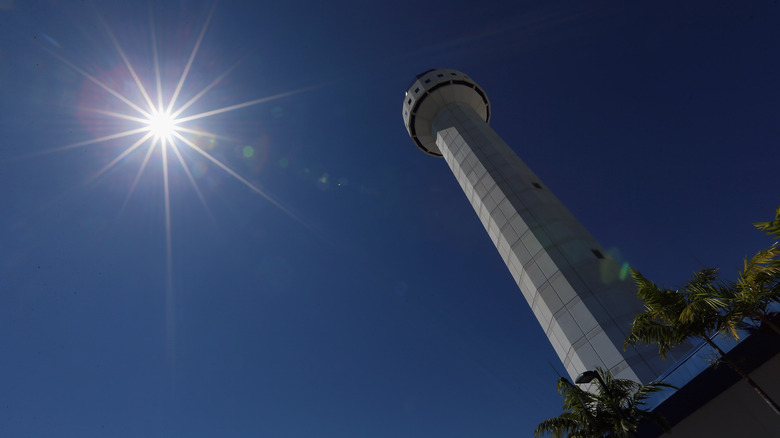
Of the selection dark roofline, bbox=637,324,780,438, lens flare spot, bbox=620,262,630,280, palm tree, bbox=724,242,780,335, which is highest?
lens flare spot, bbox=620,262,630,280

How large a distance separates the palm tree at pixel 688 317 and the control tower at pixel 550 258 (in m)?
5.61

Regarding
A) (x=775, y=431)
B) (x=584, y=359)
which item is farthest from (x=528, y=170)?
(x=775, y=431)

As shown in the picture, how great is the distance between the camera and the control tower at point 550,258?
17531 millimetres

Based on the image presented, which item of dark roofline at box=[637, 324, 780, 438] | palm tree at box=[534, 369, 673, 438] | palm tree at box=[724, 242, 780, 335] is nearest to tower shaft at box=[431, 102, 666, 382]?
dark roofline at box=[637, 324, 780, 438]

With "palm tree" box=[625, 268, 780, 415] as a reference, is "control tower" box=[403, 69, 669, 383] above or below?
above

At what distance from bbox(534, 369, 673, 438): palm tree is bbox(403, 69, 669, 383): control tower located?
16.0 feet

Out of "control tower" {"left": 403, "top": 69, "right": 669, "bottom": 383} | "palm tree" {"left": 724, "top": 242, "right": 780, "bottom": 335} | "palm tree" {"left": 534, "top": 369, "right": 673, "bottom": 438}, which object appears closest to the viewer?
"palm tree" {"left": 724, "top": 242, "right": 780, "bottom": 335}

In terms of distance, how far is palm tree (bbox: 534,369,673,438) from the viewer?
11.3 metres

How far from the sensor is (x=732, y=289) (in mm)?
10617

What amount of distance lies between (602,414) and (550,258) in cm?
1102

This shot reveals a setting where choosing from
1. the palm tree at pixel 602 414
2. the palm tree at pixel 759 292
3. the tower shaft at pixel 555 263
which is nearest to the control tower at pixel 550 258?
the tower shaft at pixel 555 263

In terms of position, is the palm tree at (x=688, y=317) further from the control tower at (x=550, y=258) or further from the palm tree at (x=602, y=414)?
the control tower at (x=550, y=258)

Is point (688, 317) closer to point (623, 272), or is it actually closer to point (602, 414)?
point (602, 414)

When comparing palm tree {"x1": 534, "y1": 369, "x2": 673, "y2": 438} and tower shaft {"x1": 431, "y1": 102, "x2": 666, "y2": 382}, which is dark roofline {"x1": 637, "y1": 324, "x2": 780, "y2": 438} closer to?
palm tree {"x1": 534, "y1": 369, "x2": 673, "y2": 438}
